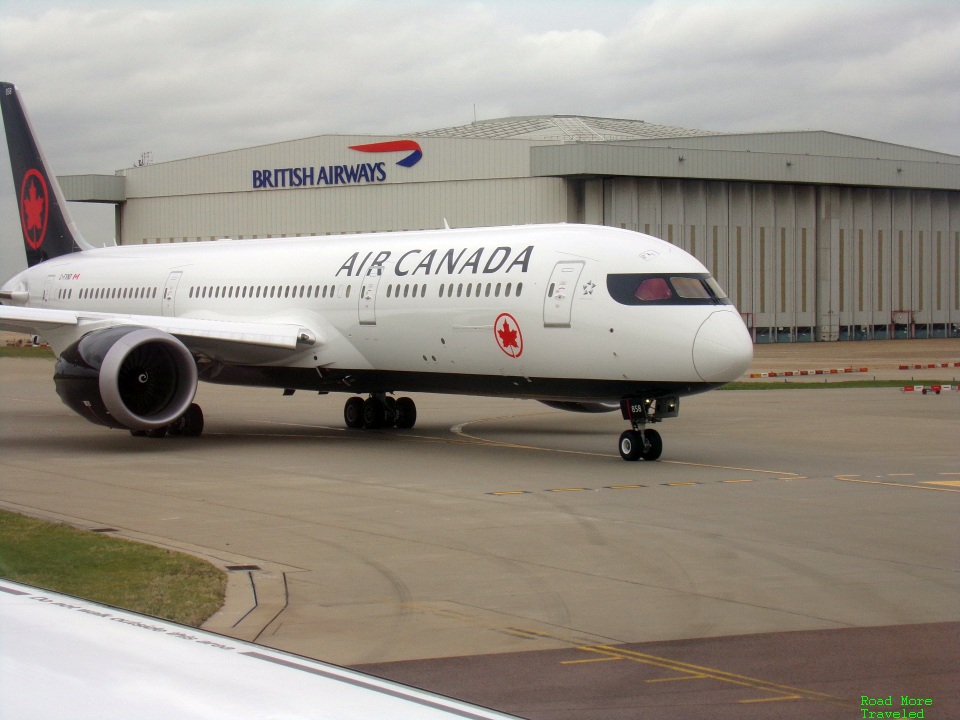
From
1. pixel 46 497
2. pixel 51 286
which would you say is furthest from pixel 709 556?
pixel 51 286

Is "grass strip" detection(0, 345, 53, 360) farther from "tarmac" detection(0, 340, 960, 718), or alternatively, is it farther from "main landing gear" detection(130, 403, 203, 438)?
"tarmac" detection(0, 340, 960, 718)

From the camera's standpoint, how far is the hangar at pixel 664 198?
5850 centimetres

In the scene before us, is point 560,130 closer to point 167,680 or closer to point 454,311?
point 454,311

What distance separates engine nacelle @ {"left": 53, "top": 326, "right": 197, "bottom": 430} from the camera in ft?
64.6

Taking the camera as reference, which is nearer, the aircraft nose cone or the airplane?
the aircraft nose cone

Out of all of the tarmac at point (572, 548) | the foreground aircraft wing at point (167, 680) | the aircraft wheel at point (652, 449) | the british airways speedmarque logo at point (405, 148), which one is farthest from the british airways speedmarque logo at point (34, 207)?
the british airways speedmarque logo at point (405, 148)

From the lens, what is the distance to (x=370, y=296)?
22.0 m

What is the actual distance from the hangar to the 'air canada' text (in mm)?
34926

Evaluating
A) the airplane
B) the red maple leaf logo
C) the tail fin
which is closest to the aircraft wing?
the airplane

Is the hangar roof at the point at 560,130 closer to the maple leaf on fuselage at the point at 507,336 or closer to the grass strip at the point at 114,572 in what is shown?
the maple leaf on fuselage at the point at 507,336

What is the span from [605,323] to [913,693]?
11.5m

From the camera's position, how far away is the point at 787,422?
2566 centimetres

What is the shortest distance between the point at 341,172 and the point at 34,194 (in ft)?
108

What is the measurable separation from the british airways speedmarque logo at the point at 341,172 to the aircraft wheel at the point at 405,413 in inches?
1441
